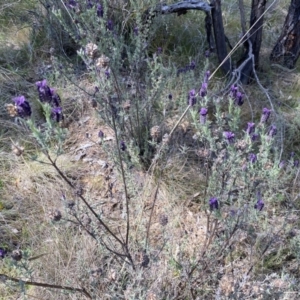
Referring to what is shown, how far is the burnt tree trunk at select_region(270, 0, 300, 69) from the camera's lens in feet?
10.1

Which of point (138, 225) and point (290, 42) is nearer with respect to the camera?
point (138, 225)

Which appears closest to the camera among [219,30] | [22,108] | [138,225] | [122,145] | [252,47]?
[22,108]

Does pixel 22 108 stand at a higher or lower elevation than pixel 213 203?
higher

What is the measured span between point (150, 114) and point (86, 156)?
49cm

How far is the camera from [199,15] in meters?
3.94

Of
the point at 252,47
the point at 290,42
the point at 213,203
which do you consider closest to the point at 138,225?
the point at 213,203

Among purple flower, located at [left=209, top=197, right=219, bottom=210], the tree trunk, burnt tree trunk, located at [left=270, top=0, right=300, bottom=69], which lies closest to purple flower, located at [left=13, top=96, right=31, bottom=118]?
purple flower, located at [left=209, top=197, right=219, bottom=210]

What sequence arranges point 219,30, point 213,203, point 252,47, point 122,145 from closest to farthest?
point 213,203
point 122,145
point 219,30
point 252,47

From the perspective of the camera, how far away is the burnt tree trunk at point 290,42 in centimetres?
307

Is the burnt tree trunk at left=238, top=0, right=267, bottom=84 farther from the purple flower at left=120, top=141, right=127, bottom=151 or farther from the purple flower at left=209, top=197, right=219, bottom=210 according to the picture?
the purple flower at left=209, top=197, right=219, bottom=210

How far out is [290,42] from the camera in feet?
10.5

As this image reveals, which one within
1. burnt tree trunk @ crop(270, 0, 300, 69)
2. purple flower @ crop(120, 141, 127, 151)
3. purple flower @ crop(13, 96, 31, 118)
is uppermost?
purple flower @ crop(13, 96, 31, 118)

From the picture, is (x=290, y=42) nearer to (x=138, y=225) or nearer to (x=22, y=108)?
(x=138, y=225)

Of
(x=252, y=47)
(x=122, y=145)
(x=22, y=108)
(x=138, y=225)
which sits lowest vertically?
(x=138, y=225)
